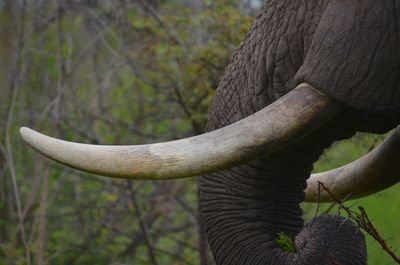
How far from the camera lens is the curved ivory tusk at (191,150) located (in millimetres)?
3498

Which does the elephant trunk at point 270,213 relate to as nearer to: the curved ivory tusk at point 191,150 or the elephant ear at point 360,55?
the elephant ear at point 360,55

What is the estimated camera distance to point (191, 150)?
3.51 m

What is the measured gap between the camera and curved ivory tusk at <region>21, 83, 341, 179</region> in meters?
3.50

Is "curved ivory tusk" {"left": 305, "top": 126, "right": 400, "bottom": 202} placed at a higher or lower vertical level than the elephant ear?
lower

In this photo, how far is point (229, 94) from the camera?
13.4ft

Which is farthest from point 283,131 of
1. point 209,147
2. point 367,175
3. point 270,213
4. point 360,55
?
point 367,175

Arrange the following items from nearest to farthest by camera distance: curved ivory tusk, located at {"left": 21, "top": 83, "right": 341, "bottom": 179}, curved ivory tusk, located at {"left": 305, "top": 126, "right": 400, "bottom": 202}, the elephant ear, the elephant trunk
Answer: curved ivory tusk, located at {"left": 21, "top": 83, "right": 341, "bottom": 179}
the elephant ear
the elephant trunk
curved ivory tusk, located at {"left": 305, "top": 126, "right": 400, "bottom": 202}

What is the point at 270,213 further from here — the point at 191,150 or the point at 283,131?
the point at 191,150

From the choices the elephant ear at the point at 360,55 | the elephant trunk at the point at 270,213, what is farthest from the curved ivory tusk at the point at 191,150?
the elephant trunk at the point at 270,213

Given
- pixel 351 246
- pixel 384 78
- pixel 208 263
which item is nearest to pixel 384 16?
pixel 384 78

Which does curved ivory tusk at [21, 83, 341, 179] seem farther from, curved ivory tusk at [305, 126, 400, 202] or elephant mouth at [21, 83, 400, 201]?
curved ivory tusk at [305, 126, 400, 202]

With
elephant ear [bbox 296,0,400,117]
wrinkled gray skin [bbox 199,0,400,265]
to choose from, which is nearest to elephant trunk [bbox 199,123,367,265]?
wrinkled gray skin [bbox 199,0,400,265]

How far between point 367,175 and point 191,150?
1.16 meters

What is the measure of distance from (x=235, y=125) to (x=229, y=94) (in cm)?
49
